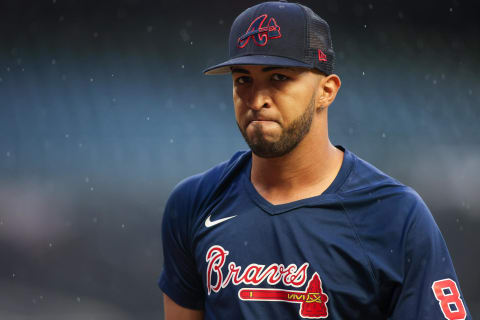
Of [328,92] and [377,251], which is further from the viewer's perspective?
[328,92]

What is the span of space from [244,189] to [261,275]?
361 mm

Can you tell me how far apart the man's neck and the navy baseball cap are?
0.29 metres

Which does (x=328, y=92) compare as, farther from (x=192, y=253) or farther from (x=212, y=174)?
(x=192, y=253)

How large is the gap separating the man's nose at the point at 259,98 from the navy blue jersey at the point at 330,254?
0.38 metres

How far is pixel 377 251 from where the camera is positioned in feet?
6.40

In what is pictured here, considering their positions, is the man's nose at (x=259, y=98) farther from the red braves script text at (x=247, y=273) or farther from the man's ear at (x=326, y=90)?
the red braves script text at (x=247, y=273)

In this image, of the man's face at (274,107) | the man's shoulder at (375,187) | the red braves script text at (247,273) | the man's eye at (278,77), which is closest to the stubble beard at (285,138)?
the man's face at (274,107)

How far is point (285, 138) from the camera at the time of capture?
2.00 meters

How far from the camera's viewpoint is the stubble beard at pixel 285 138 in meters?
1.99

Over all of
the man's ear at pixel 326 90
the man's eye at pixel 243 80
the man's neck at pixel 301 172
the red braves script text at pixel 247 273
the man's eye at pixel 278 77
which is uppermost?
the man's eye at pixel 243 80

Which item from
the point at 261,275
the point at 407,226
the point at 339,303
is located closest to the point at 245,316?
the point at 261,275

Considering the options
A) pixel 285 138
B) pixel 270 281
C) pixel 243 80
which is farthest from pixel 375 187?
pixel 243 80

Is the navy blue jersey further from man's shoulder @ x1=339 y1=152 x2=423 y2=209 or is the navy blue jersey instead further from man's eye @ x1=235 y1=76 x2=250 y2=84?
man's eye @ x1=235 y1=76 x2=250 y2=84

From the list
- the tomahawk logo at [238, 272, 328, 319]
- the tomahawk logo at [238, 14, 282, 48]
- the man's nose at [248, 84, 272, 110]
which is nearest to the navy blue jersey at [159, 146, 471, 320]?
the tomahawk logo at [238, 272, 328, 319]
